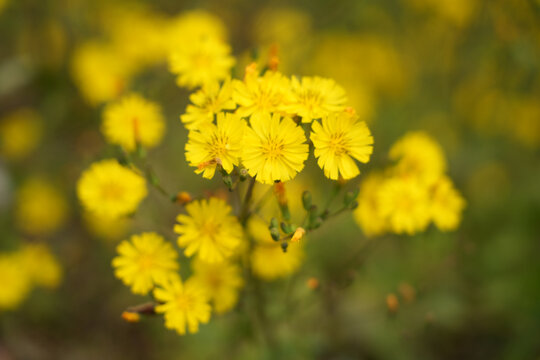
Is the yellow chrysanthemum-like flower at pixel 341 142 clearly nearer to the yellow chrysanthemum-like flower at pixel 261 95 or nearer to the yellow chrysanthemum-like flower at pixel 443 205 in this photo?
the yellow chrysanthemum-like flower at pixel 261 95

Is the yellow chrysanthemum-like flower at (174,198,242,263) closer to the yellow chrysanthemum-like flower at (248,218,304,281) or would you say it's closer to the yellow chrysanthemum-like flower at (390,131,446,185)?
the yellow chrysanthemum-like flower at (248,218,304,281)

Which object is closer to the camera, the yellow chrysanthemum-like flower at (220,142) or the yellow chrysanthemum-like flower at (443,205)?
the yellow chrysanthemum-like flower at (220,142)

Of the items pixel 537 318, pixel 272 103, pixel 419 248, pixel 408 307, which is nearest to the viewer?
pixel 272 103

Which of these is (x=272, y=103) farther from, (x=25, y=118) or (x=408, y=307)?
(x=25, y=118)

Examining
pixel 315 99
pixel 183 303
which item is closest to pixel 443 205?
pixel 315 99

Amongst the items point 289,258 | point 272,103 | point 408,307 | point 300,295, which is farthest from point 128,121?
point 408,307

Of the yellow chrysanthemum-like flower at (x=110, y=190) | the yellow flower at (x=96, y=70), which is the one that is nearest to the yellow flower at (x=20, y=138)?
the yellow flower at (x=96, y=70)

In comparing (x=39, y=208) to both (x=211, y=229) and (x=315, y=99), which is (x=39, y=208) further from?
(x=315, y=99)
